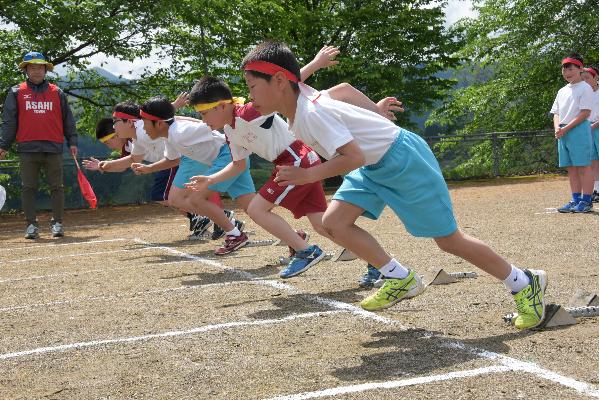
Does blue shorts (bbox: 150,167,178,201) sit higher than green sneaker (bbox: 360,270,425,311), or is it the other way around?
green sneaker (bbox: 360,270,425,311)

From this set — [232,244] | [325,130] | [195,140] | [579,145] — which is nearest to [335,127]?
[325,130]

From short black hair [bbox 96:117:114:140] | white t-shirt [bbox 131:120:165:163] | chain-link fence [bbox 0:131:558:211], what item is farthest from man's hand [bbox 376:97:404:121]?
chain-link fence [bbox 0:131:558:211]

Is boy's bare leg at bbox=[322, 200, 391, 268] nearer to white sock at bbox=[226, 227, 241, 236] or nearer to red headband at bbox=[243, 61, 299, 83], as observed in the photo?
red headband at bbox=[243, 61, 299, 83]

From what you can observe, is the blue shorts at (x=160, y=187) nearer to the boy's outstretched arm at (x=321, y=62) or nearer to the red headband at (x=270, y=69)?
the boy's outstretched arm at (x=321, y=62)

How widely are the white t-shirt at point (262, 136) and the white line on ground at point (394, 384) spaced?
3222 millimetres

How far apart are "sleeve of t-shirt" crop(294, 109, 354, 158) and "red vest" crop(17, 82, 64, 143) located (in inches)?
328

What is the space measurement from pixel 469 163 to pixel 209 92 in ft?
68.9

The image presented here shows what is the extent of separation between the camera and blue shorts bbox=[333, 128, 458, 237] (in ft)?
14.1

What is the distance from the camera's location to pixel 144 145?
9.38 meters

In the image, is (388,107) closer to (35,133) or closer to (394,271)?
(394,271)

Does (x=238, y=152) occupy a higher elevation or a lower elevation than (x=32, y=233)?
higher

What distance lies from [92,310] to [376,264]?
81.0 inches

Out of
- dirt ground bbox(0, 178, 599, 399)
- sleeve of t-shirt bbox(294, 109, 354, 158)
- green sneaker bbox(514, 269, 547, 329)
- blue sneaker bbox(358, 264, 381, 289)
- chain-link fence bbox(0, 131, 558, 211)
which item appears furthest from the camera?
chain-link fence bbox(0, 131, 558, 211)

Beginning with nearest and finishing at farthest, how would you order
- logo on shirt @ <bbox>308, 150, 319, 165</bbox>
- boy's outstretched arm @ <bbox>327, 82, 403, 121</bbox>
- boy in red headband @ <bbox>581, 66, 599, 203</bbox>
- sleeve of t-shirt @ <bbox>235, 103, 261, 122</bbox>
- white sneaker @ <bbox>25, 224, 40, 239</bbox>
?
boy's outstretched arm @ <bbox>327, 82, 403, 121</bbox> < sleeve of t-shirt @ <bbox>235, 103, 261, 122</bbox> < logo on shirt @ <bbox>308, 150, 319, 165</bbox> < white sneaker @ <bbox>25, 224, 40, 239</bbox> < boy in red headband @ <bbox>581, 66, 599, 203</bbox>
